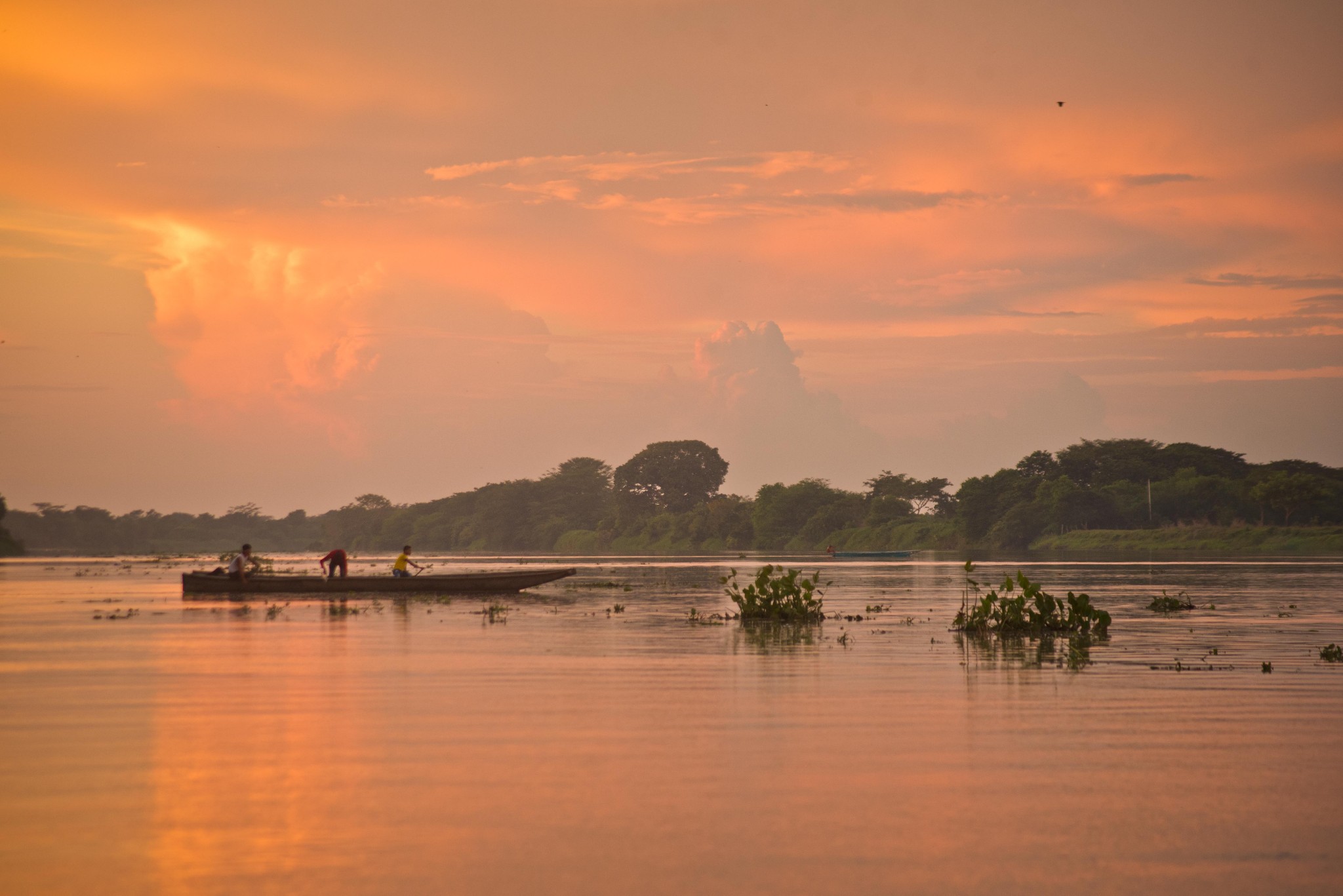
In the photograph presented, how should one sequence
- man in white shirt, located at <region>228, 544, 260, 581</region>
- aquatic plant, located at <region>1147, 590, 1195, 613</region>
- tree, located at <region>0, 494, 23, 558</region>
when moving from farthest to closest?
tree, located at <region>0, 494, 23, 558</region> → man in white shirt, located at <region>228, 544, 260, 581</region> → aquatic plant, located at <region>1147, 590, 1195, 613</region>

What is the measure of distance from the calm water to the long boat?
15.5m

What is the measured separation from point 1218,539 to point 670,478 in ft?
238

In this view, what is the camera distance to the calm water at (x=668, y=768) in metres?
7.80

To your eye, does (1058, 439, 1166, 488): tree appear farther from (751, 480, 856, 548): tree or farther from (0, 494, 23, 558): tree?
(0, 494, 23, 558): tree

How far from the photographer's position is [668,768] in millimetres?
10906

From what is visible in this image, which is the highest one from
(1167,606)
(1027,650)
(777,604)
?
(777,604)

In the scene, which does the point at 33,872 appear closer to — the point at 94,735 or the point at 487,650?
the point at 94,735

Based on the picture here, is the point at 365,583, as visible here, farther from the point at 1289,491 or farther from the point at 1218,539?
the point at 1289,491

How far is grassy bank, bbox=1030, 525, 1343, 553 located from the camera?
91875 millimetres

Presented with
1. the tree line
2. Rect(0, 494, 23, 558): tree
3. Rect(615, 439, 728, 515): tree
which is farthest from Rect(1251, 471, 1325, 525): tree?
Rect(0, 494, 23, 558): tree

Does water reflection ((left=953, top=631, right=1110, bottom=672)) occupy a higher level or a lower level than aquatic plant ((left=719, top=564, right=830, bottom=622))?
lower

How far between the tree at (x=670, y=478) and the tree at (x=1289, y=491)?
70690 millimetres

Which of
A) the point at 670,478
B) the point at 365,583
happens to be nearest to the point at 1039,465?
the point at 670,478

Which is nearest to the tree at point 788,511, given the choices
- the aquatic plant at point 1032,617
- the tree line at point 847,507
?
the tree line at point 847,507
